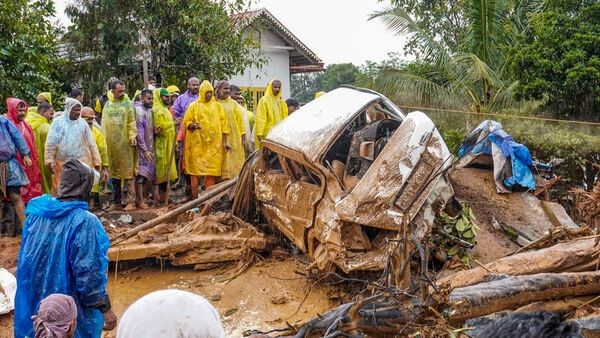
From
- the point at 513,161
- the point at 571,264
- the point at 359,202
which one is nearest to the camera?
the point at 571,264

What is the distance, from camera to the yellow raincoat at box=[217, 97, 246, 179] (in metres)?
9.13

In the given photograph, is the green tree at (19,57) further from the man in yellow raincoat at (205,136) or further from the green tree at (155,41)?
the man in yellow raincoat at (205,136)

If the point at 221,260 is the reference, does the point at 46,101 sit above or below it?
above

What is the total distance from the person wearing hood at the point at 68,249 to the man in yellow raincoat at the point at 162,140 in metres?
5.37

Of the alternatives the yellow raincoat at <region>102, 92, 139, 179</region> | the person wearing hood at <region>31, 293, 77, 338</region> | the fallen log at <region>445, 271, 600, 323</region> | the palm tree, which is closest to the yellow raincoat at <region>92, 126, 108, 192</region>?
the yellow raincoat at <region>102, 92, 139, 179</region>

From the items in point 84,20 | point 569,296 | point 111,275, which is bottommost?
point 111,275

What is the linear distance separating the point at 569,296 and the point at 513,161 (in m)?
3.65

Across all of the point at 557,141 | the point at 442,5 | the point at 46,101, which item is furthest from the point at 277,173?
the point at 442,5

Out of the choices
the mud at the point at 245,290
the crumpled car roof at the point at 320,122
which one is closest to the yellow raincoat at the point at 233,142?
the mud at the point at 245,290

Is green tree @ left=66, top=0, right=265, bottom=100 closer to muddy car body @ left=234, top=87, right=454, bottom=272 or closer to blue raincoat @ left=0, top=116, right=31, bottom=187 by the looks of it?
blue raincoat @ left=0, top=116, right=31, bottom=187

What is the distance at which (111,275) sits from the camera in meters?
6.45

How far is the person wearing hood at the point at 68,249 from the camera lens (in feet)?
11.1

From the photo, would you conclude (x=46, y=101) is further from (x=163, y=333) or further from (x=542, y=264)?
(x=163, y=333)

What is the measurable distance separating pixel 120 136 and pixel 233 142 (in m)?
1.69
